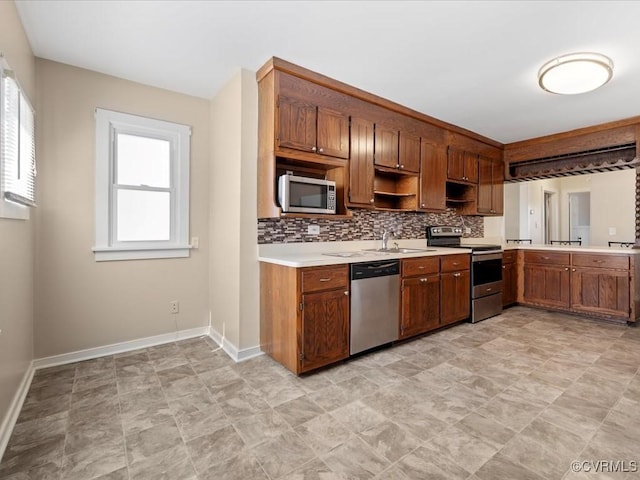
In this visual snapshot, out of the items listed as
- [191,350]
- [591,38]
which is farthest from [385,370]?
[591,38]

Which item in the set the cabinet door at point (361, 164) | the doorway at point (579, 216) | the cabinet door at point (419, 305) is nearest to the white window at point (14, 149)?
the cabinet door at point (361, 164)

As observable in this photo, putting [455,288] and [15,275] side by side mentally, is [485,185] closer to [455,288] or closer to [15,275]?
[455,288]

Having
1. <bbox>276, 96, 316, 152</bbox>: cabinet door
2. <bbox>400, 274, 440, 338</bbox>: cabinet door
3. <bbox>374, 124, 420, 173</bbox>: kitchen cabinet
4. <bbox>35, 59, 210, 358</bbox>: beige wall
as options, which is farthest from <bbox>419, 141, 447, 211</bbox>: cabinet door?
<bbox>35, 59, 210, 358</bbox>: beige wall

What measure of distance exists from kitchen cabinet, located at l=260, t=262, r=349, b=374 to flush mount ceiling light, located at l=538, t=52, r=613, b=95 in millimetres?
2331

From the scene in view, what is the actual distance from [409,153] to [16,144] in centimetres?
344

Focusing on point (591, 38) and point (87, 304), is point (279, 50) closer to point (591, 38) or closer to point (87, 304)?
point (591, 38)

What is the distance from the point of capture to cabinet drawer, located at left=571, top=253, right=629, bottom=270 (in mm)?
3885

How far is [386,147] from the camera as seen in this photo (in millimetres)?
3496

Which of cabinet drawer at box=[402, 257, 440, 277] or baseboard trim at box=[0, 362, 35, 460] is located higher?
cabinet drawer at box=[402, 257, 440, 277]

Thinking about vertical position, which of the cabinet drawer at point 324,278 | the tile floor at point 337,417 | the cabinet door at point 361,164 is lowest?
the tile floor at point 337,417

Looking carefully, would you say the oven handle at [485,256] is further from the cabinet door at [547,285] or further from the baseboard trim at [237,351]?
the baseboard trim at [237,351]

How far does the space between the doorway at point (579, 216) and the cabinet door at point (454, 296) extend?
17.5 feet

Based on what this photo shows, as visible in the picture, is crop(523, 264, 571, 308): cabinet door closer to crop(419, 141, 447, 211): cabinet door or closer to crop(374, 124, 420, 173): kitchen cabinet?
crop(419, 141, 447, 211): cabinet door

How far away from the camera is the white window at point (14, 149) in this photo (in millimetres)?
1729
